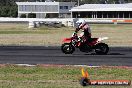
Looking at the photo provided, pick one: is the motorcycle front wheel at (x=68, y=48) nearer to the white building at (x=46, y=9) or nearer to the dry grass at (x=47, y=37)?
the dry grass at (x=47, y=37)

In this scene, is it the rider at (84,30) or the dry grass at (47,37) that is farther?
the dry grass at (47,37)

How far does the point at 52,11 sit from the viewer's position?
12550cm

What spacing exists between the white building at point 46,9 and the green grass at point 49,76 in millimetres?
107684

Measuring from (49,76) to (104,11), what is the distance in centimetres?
9021

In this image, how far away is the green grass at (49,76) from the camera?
39.4ft

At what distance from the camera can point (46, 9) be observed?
125750 millimetres

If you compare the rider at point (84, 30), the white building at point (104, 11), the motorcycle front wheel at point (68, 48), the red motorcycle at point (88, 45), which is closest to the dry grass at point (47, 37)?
the motorcycle front wheel at point (68, 48)

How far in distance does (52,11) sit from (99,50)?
103 metres

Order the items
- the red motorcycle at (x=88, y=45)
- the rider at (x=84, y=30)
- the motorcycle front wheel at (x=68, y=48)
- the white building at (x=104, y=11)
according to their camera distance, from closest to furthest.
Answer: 1. the rider at (x=84, y=30)
2. the red motorcycle at (x=88, y=45)
3. the motorcycle front wheel at (x=68, y=48)
4. the white building at (x=104, y=11)

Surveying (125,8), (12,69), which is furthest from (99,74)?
(125,8)

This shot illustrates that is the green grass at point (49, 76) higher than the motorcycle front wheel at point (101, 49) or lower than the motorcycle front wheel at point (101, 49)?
higher

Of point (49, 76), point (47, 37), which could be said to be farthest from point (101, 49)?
point (47, 37)

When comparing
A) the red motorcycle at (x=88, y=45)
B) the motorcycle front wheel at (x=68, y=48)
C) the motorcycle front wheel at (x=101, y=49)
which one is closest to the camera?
the red motorcycle at (x=88, y=45)

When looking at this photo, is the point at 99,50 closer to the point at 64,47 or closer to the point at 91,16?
the point at 64,47
